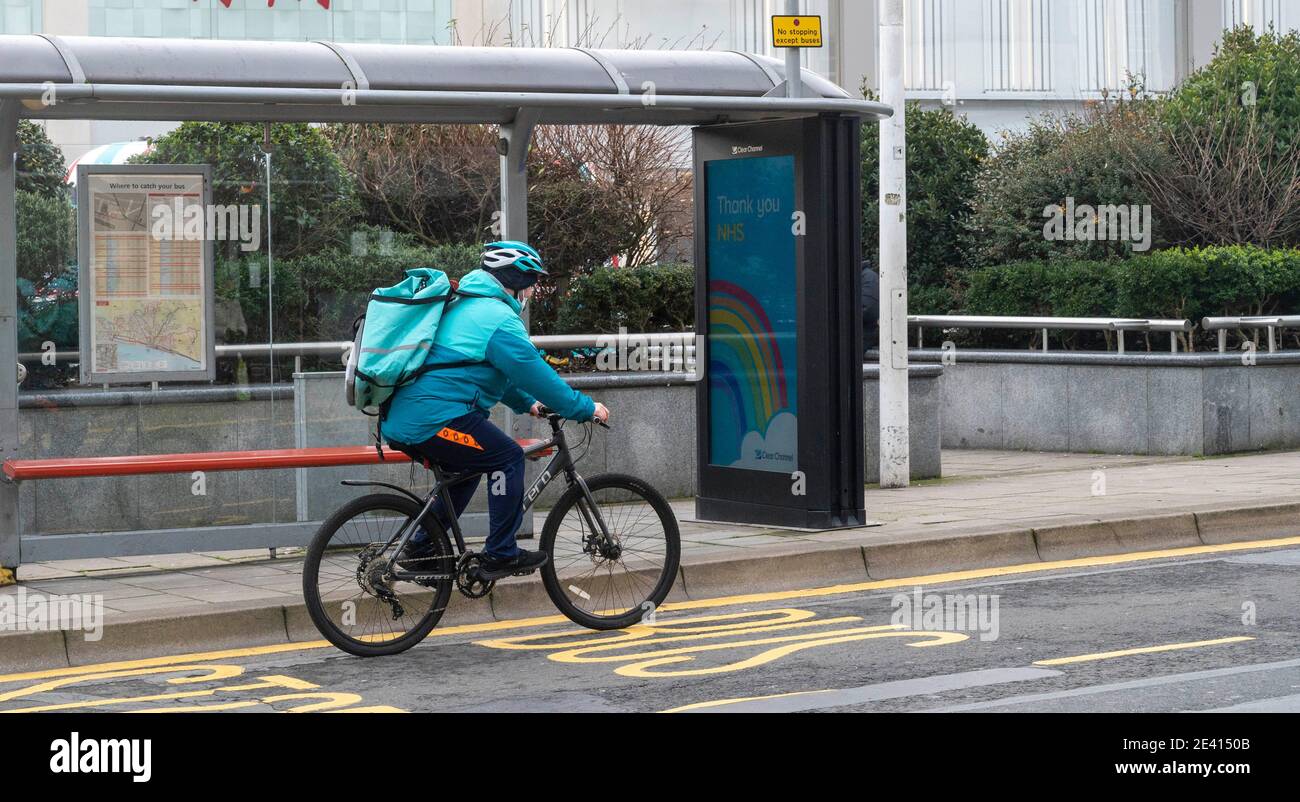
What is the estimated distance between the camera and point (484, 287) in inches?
310

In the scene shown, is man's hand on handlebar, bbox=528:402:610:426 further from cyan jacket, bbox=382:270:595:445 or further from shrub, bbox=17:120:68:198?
shrub, bbox=17:120:68:198

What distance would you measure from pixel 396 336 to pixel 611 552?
146cm

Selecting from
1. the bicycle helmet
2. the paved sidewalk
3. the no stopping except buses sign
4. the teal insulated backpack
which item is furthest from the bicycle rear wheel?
the no stopping except buses sign

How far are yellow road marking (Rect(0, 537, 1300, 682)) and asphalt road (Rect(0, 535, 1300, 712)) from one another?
3 centimetres

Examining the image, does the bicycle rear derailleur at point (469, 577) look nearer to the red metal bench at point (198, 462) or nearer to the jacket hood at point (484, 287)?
the red metal bench at point (198, 462)

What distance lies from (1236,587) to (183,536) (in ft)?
17.5

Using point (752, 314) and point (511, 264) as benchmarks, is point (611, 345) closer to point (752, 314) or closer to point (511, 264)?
point (752, 314)

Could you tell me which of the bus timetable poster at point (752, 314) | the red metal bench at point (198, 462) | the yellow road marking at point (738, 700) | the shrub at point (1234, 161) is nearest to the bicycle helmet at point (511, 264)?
the red metal bench at point (198, 462)

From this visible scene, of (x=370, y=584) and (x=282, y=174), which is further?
(x=282, y=174)

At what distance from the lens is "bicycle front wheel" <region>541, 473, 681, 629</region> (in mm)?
8211

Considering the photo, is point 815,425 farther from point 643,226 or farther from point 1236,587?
point 643,226

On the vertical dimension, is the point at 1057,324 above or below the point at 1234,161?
below

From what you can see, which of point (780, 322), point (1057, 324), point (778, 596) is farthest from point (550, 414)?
point (1057, 324)

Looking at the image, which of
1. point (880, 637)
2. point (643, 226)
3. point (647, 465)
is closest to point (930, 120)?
point (643, 226)
